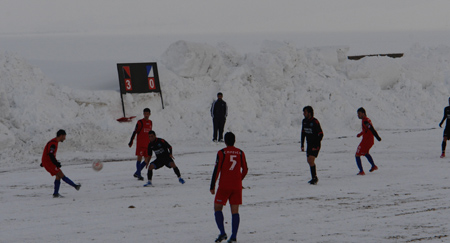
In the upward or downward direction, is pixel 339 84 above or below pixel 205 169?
above

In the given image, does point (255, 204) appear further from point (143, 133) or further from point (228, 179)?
point (143, 133)

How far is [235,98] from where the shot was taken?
984 inches

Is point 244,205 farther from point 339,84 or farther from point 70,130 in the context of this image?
point 339,84

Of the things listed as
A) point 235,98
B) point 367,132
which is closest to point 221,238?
point 367,132

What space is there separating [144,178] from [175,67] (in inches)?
461

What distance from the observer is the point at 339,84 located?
28.3 m

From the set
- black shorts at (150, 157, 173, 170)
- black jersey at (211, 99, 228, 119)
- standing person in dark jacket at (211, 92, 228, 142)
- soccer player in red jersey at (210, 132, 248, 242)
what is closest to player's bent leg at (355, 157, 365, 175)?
black shorts at (150, 157, 173, 170)

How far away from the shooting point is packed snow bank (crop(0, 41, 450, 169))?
20397 millimetres

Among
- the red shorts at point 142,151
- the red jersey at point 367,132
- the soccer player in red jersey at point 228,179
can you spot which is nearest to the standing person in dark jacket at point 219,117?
the red shorts at point 142,151

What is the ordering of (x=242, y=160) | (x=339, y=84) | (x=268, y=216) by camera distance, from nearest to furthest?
(x=242, y=160), (x=268, y=216), (x=339, y=84)

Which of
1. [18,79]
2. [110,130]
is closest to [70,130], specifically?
[110,130]

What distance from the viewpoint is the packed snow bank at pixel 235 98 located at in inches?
803

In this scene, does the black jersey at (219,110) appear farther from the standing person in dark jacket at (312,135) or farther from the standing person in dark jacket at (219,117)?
the standing person in dark jacket at (312,135)

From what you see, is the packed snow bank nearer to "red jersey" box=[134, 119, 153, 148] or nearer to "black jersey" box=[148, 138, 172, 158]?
"red jersey" box=[134, 119, 153, 148]
